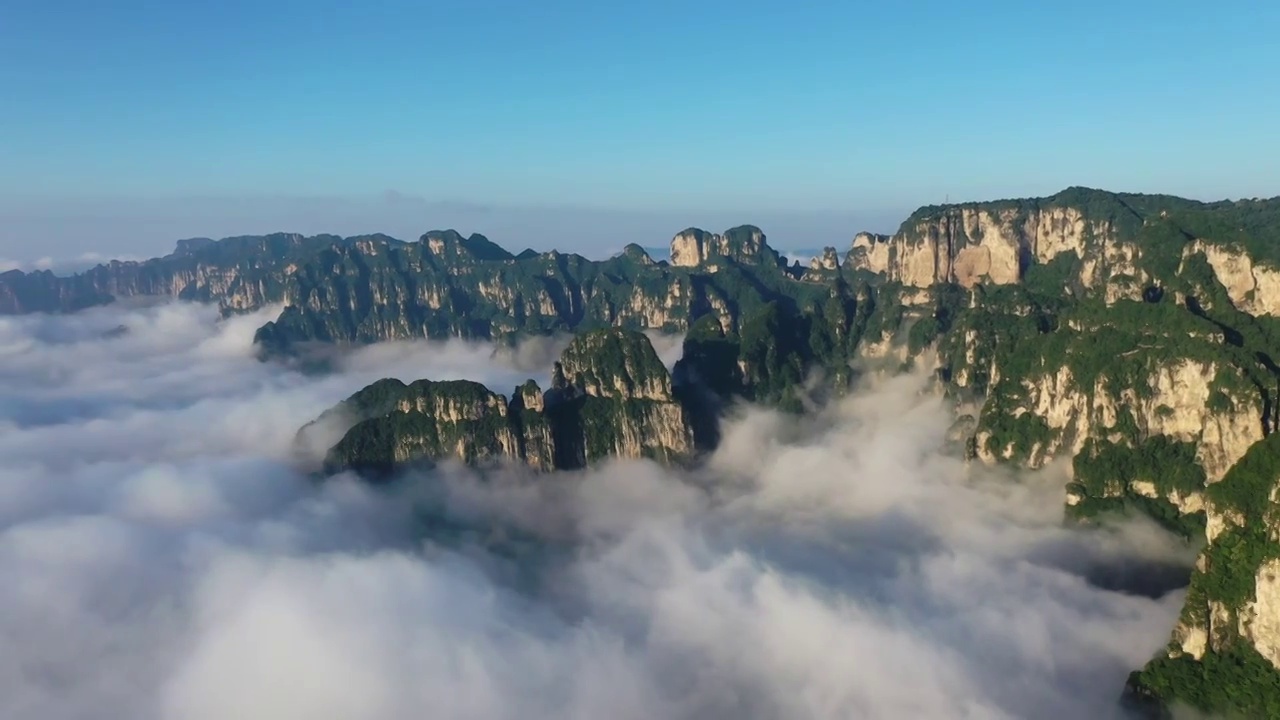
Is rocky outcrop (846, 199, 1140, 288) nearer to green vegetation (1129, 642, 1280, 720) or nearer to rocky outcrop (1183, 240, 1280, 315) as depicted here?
rocky outcrop (1183, 240, 1280, 315)

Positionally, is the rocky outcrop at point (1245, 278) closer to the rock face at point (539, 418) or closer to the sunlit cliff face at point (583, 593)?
the sunlit cliff face at point (583, 593)

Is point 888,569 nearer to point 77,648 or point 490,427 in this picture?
point 490,427

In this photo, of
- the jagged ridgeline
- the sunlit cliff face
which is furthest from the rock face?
the sunlit cliff face

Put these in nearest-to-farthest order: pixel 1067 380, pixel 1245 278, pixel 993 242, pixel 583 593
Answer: pixel 583 593, pixel 1067 380, pixel 1245 278, pixel 993 242

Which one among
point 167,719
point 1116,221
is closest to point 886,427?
point 1116,221

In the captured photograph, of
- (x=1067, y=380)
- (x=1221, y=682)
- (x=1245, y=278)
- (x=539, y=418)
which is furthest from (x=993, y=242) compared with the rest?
(x=1221, y=682)

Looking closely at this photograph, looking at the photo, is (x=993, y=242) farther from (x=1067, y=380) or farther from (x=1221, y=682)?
(x=1221, y=682)
